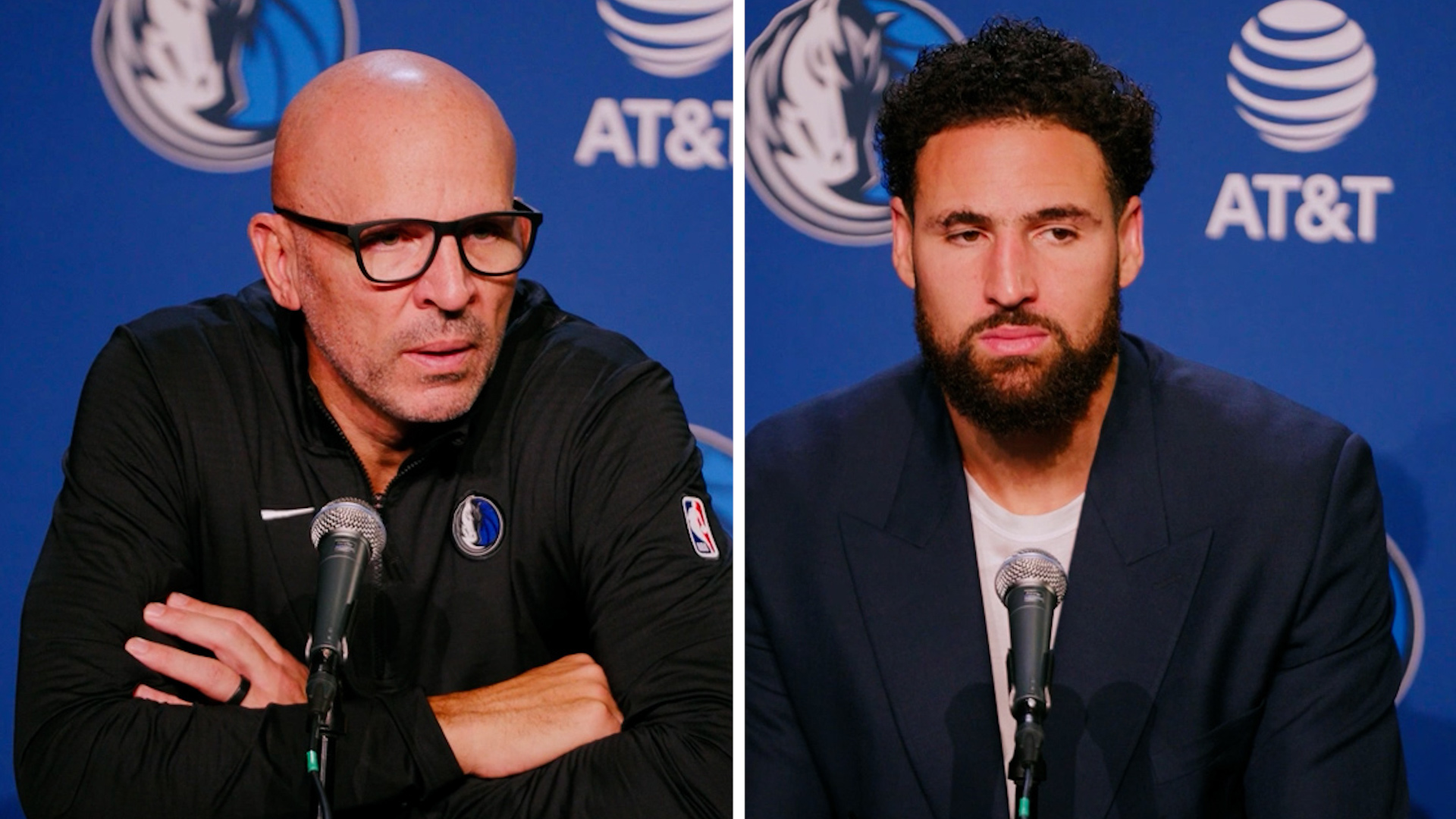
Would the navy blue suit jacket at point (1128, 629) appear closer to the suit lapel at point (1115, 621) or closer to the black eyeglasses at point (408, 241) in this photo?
the suit lapel at point (1115, 621)

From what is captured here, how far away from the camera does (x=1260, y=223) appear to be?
335 centimetres

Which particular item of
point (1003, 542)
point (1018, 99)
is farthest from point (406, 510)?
point (1018, 99)

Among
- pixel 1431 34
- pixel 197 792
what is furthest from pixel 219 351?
pixel 1431 34

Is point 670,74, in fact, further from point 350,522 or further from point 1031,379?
point 350,522

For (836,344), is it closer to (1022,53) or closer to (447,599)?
(1022,53)

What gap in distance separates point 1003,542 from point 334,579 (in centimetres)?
145

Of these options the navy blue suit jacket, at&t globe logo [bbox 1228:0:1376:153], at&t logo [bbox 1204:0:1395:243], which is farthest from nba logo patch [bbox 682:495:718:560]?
at&t globe logo [bbox 1228:0:1376:153]

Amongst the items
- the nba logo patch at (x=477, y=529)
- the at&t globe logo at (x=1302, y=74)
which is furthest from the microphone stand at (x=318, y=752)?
the at&t globe logo at (x=1302, y=74)

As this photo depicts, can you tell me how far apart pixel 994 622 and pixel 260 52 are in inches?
81.2

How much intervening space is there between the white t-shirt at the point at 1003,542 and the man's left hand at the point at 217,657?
4.59ft

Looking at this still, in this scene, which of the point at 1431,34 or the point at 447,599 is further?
the point at 1431,34

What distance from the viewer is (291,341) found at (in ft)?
10.0

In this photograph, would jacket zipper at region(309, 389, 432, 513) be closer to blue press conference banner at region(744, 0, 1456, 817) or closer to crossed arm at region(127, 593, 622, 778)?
crossed arm at region(127, 593, 622, 778)

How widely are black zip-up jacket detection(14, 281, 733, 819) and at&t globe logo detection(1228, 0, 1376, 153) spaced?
1538 mm
